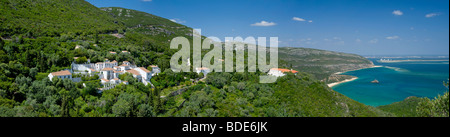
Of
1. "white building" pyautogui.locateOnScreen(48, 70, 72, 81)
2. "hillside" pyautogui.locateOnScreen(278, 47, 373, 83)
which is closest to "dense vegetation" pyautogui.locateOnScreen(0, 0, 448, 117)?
"white building" pyautogui.locateOnScreen(48, 70, 72, 81)

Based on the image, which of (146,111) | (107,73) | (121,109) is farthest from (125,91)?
(146,111)

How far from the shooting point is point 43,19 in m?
41.7

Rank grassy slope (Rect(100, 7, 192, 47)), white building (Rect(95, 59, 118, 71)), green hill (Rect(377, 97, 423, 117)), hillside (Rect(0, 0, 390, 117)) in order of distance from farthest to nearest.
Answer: grassy slope (Rect(100, 7, 192, 47)) → green hill (Rect(377, 97, 423, 117)) → white building (Rect(95, 59, 118, 71)) → hillside (Rect(0, 0, 390, 117))

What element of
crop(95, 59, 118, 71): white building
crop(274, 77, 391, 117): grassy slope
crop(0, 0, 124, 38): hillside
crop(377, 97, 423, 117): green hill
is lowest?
crop(377, 97, 423, 117): green hill

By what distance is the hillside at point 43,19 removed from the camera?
109 feet

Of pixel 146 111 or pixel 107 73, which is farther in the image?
pixel 107 73

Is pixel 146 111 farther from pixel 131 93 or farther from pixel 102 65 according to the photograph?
pixel 102 65

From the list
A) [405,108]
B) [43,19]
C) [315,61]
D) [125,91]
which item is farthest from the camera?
[315,61]

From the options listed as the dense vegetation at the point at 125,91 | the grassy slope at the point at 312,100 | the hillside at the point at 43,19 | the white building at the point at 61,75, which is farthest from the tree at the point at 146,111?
the hillside at the point at 43,19

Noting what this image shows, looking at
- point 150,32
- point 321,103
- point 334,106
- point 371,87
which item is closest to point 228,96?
Answer: point 321,103

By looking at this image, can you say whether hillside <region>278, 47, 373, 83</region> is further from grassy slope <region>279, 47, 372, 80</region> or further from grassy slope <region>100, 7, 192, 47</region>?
grassy slope <region>100, 7, 192, 47</region>

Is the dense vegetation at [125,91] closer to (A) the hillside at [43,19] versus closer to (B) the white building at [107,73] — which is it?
(A) the hillside at [43,19]

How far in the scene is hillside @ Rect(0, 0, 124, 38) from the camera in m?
33.3

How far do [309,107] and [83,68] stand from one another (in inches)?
987
